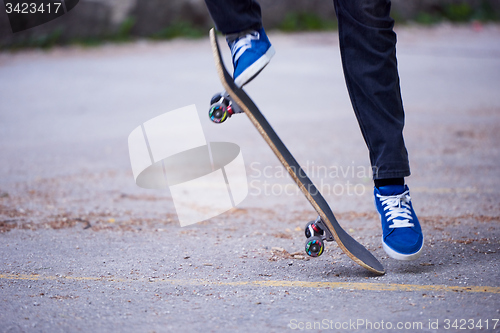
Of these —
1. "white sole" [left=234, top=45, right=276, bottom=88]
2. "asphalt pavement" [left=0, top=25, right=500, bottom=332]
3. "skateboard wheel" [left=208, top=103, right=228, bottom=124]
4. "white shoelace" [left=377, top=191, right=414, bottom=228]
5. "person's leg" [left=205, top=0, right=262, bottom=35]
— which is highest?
"person's leg" [left=205, top=0, right=262, bottom=35]

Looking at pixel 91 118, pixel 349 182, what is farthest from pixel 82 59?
pixel 349 182

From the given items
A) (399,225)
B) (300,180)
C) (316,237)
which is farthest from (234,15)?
(399,225)

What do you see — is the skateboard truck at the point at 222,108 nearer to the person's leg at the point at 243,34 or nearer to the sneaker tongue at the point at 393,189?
the person's leg at the point at 243,34

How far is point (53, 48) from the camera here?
10477mm

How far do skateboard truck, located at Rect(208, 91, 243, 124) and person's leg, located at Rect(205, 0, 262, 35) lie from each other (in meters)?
0.24

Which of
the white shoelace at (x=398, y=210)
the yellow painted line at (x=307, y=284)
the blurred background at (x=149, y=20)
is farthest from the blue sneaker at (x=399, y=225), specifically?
the blurred background at (x=149, y=20)

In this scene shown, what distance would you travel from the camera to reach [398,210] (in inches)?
75.2

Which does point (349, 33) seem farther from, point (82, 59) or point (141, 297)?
point (82, 59)

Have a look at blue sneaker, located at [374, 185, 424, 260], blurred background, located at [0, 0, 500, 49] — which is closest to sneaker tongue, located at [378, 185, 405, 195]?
blue sneaker, located at [374, 185, 424, 260]

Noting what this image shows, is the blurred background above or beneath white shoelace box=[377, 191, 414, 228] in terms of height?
beneath

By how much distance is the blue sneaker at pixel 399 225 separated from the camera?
1.86 meters

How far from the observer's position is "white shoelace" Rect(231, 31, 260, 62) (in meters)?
1.90

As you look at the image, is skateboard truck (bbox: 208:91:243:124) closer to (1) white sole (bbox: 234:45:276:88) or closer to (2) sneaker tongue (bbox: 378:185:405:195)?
(1) white sole (bbox: 234:45:276:88)

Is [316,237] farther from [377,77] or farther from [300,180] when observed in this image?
[377,77]
